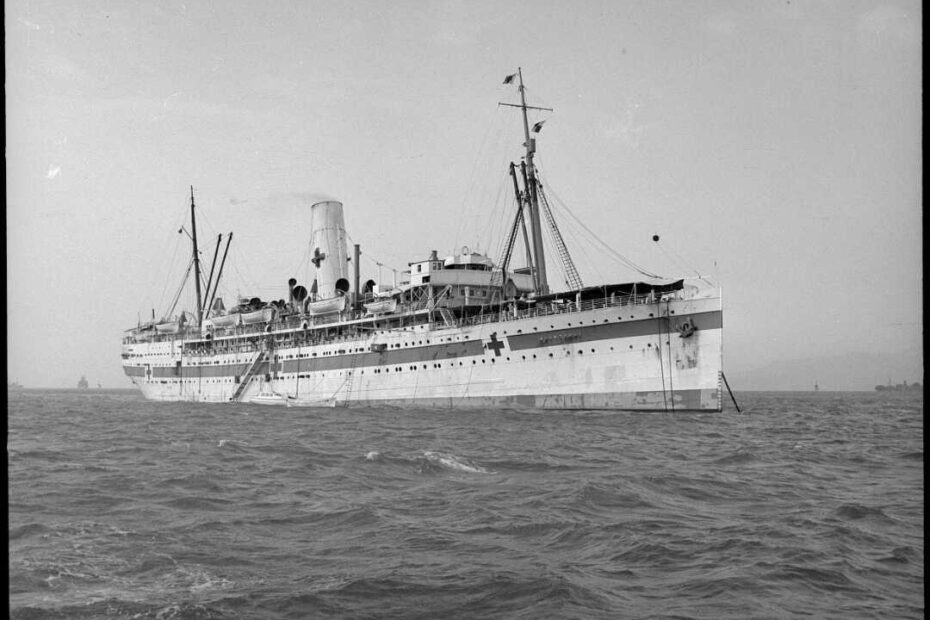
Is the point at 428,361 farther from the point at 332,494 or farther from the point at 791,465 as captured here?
the point at 332,494

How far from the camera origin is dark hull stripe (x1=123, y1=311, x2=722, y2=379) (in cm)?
3284

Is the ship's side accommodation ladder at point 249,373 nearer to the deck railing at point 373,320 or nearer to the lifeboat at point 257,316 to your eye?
the deck railing at point 373,320

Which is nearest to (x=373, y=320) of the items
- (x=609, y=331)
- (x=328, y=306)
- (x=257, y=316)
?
(x=328, y=306)

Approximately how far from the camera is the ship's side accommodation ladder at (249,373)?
52.7 m

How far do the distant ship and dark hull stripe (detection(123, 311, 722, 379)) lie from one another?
62 mm

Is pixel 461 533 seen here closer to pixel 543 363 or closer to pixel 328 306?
pixel 543 363

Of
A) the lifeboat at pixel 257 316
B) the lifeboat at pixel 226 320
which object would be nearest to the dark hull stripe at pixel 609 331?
the lifeboat at pixel 257 316

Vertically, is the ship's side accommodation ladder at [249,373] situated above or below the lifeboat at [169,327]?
below

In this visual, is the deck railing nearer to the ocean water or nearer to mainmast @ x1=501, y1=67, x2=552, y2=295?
mainmast @ x1=501, y1=67, x2=552, y2=295

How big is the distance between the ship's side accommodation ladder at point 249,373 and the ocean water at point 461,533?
33.2 metres

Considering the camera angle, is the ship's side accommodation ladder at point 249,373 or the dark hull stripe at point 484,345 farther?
the ship's side accommodation ladder at point 249,373

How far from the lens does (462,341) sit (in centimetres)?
3828

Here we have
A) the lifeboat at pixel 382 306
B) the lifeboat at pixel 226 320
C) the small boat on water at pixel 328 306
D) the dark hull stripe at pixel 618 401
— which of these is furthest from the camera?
the lifeboat at pixel 226 320

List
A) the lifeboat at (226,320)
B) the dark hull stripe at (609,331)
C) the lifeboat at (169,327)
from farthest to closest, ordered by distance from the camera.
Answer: the lifeboat at (169,327) < the lifeboat at (226,320) < the dark hull stripe at (609,331)
